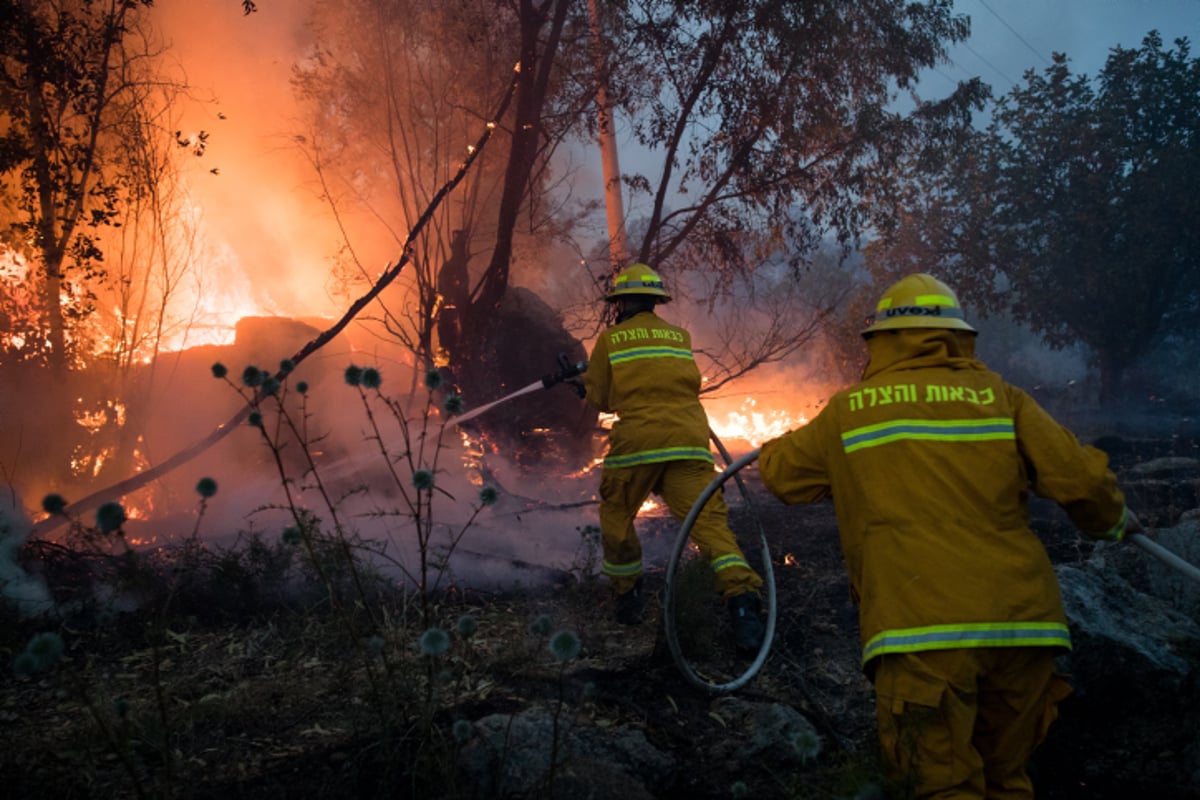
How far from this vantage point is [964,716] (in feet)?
7.50

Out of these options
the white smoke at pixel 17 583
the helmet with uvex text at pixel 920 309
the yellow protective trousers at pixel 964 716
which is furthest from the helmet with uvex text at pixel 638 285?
the white smoke at pixel 17 583

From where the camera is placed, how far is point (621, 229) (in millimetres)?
8680

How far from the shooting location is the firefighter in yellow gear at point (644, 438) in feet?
15.4

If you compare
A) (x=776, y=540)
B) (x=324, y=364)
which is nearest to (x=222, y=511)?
(x=324, y=364)

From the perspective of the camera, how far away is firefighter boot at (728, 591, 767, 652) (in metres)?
4.19

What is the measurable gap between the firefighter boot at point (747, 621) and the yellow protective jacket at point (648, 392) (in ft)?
2.92

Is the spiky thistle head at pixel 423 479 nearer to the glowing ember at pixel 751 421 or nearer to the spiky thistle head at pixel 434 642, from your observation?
the spiky thistle head at pixel 434 642

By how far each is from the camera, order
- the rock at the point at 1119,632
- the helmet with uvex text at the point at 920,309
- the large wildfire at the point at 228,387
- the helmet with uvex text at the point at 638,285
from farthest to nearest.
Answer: the large wildfire at the point at 228,387 → the helmet with uvex text at the point at 638,285 → the rock at the point at 1119,632 → the helmet with uvex text at the point at 920,309

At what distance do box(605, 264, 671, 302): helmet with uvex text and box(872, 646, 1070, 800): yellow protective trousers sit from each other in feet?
10.1

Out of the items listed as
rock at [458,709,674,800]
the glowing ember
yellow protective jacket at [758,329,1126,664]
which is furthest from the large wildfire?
the glowing ember

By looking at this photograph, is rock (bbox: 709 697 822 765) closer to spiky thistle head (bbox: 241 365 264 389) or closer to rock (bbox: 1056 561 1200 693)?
rock (bbox: 1056 561 1200 693)

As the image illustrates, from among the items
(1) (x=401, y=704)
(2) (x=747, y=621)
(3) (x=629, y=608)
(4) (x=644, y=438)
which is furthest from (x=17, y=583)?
(2) (x=747, y=621)

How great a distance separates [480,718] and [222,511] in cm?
626

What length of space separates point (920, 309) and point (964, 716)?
4.19 ft
